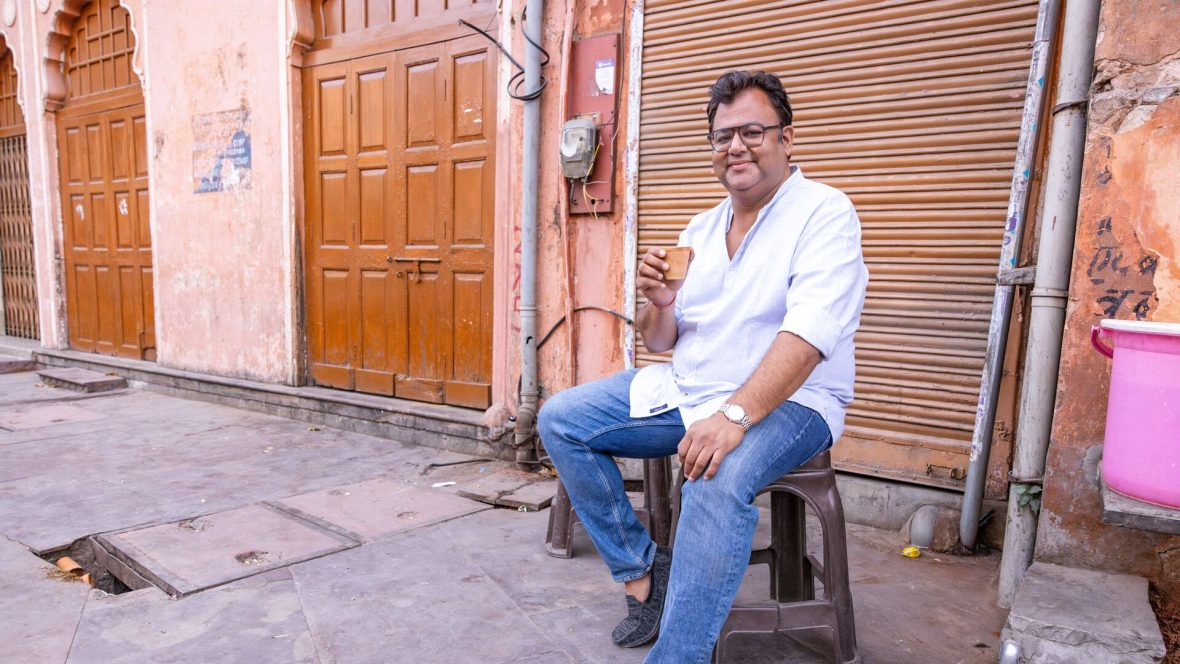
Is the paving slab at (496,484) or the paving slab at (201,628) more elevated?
the paving slab at (201,628)

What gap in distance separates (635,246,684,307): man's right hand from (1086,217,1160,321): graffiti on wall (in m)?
1.31

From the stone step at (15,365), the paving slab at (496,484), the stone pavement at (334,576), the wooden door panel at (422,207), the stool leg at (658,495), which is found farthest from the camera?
the stone step at (15,365)

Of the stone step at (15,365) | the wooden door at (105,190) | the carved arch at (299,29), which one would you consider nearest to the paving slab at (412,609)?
the carved arch at (299,29)

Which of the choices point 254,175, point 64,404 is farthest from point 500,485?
point 64,404

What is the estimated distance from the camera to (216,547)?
313cm

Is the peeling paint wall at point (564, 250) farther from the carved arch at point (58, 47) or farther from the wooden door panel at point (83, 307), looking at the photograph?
the wooden door panel at point (83, 307)

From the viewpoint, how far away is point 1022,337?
302 centimetres

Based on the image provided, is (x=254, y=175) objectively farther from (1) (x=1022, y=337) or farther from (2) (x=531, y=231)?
(1) (x=1022, y=337)

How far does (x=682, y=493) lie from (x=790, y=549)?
63 cm

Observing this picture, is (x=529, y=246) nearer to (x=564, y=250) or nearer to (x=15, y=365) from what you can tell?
(x=564, y=250)

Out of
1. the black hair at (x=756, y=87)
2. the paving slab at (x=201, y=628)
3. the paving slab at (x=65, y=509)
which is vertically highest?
the black hair at (x=756, y=87)

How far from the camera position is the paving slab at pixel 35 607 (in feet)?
7.57

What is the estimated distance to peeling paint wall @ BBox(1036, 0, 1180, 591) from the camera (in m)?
2.22

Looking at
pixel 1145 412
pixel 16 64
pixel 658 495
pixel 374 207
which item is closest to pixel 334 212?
pixel 374 207
